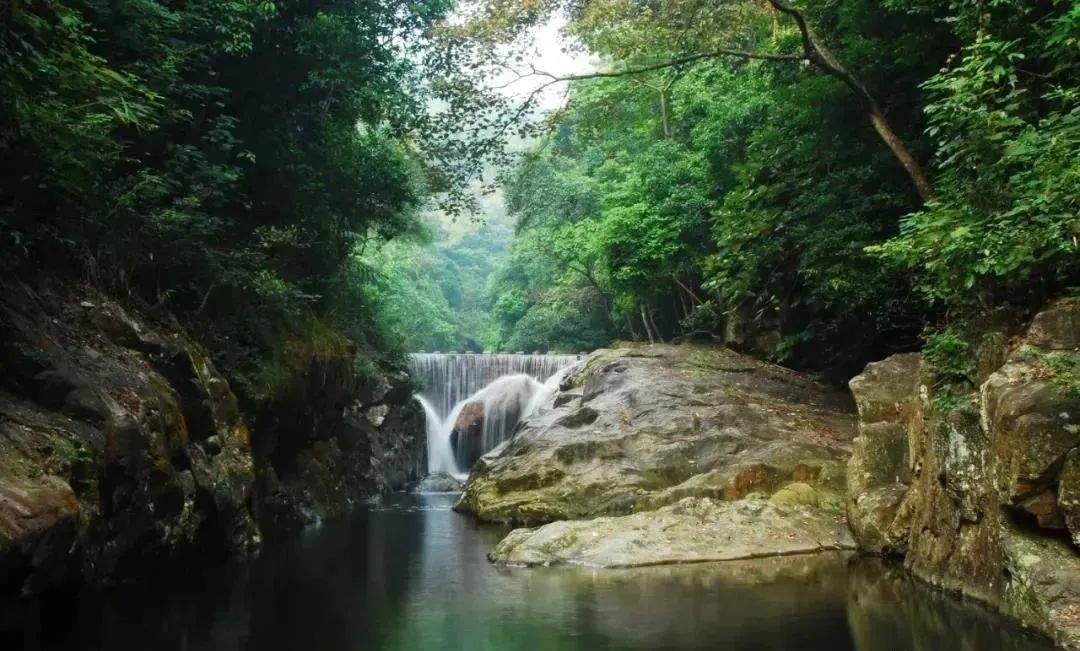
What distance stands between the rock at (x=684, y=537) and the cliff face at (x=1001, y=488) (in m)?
0.75

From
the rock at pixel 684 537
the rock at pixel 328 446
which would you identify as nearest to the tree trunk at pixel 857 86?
the rock at pixel 684 537

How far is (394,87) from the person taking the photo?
15.0 metres

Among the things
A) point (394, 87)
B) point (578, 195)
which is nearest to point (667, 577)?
point (394, 87)

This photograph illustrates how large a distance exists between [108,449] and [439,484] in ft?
42.6

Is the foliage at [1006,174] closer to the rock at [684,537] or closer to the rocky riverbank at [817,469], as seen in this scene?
the rocky riverbank at [817,469]

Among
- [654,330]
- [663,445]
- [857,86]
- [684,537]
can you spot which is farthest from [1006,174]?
[654,330]

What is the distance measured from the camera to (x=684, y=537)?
9.78 m

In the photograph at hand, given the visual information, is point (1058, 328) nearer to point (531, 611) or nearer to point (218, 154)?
point (531, 611)

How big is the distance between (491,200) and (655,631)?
68.8 meters

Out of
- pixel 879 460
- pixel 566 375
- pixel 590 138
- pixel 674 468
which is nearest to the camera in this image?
pixel 879 460

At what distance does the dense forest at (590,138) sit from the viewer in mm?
7242

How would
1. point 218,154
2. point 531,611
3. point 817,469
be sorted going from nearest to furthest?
point 531,611 → point 817,469 → point 218,154

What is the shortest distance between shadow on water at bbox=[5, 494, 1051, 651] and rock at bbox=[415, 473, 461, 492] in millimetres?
9369

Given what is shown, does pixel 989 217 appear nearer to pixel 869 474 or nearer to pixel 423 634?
pixel 869 474
